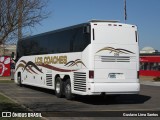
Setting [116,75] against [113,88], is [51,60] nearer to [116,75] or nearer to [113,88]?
[116,75]

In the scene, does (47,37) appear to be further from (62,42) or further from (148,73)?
(148,73)

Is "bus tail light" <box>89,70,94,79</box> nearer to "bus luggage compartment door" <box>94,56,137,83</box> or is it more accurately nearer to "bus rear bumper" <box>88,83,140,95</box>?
"bus luggage compartment door" <box>94,56,137,83</box>

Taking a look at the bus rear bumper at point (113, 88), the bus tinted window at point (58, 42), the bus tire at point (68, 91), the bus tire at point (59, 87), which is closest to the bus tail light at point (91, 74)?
the bus rear bumper at point (113, 88)

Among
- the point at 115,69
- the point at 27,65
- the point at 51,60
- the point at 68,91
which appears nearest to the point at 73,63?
the point at 68,91

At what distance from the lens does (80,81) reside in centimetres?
1741

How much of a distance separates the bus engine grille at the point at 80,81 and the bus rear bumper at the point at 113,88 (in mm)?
589

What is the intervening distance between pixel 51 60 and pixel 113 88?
5585 mm

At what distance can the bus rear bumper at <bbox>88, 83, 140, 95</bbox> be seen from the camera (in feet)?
54.2

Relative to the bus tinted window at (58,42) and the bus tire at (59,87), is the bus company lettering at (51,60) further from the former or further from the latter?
the bus tire at (59,87)

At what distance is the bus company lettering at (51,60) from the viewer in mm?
19694

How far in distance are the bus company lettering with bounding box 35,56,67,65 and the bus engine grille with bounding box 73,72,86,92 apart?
1767 mm

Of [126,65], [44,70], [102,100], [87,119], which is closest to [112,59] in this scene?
[126,65]

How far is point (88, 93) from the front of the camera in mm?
16594

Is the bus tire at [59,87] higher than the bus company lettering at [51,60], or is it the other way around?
the bus company lettering at [51,60]
